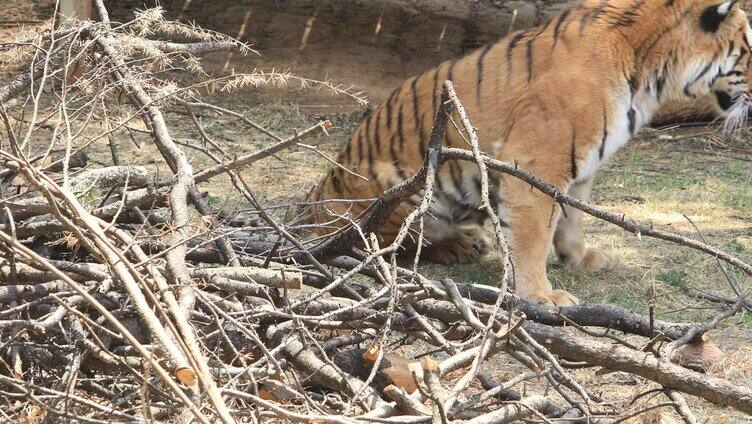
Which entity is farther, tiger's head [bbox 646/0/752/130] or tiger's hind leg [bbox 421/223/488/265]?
tiger's hind leg [bbox 421/223/488/265]

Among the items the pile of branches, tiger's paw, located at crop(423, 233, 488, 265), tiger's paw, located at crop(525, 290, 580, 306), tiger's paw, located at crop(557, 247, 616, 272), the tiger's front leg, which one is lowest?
tiger's paw, located at crop(423, 233, 488, 265)

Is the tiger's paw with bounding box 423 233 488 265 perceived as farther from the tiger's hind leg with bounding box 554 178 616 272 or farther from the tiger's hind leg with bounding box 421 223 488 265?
the tiger's hind leg with bounding box 554 178 616 272

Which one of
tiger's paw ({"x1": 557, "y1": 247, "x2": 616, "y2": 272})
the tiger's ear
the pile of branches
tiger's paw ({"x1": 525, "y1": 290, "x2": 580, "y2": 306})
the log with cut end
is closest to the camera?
the pile of branches

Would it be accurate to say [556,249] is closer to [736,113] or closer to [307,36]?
[736,113]

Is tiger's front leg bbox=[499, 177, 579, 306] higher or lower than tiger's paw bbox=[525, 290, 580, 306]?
higher

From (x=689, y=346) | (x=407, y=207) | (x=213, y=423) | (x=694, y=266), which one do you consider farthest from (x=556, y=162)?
(x=213, y=423)

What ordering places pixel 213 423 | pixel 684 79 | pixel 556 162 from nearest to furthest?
1. pixel 213 423
2. pixel 556 162
3. pixel 684 79

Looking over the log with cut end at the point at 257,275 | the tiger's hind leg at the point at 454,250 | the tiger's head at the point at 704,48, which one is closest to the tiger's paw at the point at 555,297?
the tiger's hind leg at the point at 454,250

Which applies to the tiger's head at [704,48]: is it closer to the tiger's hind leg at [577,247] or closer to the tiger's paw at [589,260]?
the tiger's hind leg at [577,247]

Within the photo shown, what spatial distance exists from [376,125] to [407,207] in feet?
1.84

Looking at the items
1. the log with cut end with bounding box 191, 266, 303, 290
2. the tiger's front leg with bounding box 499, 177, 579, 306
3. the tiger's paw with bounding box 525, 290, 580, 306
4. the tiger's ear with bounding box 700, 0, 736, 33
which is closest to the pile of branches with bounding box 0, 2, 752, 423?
the log with cut end with bounding box 191, 266, 303, 290

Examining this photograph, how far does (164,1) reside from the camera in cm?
976

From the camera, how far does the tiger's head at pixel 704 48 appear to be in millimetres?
5012

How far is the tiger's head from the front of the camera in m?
5.01
